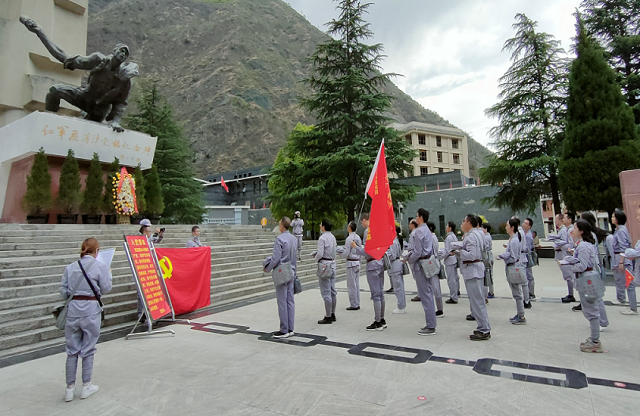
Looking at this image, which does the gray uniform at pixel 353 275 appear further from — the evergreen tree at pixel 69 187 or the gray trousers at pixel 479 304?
the evergreen tree at pixel 69 187

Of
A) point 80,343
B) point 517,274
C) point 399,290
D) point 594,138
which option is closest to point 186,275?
point 80,343

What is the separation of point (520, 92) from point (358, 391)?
19.5m

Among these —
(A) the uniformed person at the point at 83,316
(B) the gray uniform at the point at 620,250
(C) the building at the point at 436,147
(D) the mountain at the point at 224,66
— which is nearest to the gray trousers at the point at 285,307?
(A) the uniformed person at the point at 83,316

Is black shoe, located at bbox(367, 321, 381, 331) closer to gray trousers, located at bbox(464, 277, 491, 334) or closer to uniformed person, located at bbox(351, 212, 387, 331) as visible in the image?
uniformed person, located at bbox(351, 212, 387, 331)

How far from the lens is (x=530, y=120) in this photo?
17156 mm

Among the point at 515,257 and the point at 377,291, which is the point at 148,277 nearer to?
the point at 377,291

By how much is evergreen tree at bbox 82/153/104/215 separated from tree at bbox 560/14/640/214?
17353 mm

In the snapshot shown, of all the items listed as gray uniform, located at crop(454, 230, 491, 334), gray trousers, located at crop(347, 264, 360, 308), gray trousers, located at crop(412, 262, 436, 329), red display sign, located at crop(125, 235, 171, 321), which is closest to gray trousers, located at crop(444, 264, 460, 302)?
gray trousers, located at crop(347, 264, 360, 308)

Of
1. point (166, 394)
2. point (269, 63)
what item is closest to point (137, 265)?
point (166, 394)

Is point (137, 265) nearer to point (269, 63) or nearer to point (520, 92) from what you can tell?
point (520, 92)

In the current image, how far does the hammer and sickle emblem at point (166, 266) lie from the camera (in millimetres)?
6348

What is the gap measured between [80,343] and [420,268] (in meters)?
4.35

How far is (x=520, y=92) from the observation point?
1802 centimetres

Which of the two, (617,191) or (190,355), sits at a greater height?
(617,191)
